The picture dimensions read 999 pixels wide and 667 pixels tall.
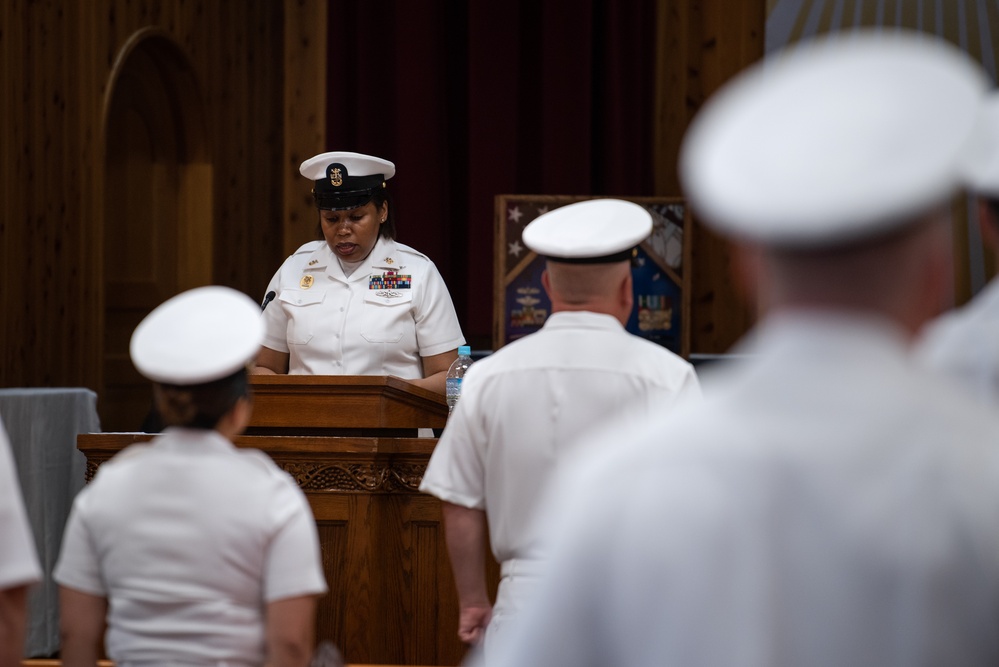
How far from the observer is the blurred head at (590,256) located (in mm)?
2070

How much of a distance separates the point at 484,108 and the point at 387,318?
2.47m

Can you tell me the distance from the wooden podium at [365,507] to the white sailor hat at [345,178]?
2.89ft

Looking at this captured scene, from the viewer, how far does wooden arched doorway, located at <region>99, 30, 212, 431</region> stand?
5.48 metres

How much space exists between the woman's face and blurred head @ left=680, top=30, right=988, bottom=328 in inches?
122

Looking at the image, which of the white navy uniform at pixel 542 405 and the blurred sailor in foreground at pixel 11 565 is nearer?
the blurred sailor in foreground at pixel 11 565

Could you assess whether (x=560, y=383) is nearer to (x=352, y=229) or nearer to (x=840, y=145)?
(x=840, y=145)

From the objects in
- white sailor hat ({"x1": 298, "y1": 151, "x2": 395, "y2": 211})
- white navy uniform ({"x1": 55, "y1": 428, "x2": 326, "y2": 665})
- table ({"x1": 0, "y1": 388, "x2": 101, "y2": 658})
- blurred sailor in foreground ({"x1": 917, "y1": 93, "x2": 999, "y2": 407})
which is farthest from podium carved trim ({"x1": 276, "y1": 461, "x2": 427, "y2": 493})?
blurred sailor in foreground ({"x1": 917, "y1": 93, "x2": 999, "y2": 407})

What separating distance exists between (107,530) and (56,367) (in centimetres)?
333

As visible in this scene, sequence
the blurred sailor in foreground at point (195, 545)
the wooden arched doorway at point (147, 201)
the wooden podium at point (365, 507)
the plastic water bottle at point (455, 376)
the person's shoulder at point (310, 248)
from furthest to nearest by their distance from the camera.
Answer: the wooden arched doorway at point (147, 201) < the person's shoulder at point (310, 248) < the plastic water bottle at point (455, 376) < the wooden podium at point (365, 507) < the blurred sailor in foreground at point (195, 545)

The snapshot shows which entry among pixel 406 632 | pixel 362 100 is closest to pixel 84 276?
pixel 362 100

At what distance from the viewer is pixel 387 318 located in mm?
3893

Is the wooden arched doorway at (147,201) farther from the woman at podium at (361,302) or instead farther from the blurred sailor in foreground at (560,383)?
the blurred sailor in foreground at (560,383)

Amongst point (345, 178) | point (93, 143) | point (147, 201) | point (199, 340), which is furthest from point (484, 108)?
point (199, 340)

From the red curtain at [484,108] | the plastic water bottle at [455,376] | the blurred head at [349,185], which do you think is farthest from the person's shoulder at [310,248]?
the red curtain at [484,108]
